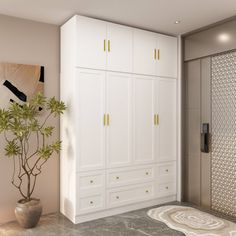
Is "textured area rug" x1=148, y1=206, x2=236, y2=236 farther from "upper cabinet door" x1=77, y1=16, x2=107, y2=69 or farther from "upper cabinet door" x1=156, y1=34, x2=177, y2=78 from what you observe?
"upper cabinet door" x1=77, y1=16, x2=107, y2=69

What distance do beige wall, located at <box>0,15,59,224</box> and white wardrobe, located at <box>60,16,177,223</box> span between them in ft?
0.46

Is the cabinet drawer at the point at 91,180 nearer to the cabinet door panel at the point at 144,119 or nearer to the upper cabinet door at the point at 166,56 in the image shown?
the cabinet door panel at the point at 144,119

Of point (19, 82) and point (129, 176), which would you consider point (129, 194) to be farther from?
point (19, 82)

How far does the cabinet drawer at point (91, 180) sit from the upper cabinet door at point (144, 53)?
4.90 ft

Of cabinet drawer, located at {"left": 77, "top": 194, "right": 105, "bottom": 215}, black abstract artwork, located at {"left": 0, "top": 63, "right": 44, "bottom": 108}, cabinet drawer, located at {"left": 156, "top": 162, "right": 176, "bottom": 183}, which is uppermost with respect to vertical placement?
black abstract artwork, located at {"left": 0, "top": 63, "right": 44, "bottom": 108}

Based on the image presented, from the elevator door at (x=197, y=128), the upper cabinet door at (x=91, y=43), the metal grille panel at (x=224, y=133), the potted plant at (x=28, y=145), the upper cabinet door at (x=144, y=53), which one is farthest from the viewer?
the elevator door at (x=197, y=128)

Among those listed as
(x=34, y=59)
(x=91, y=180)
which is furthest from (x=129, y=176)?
(x=34, y=59)

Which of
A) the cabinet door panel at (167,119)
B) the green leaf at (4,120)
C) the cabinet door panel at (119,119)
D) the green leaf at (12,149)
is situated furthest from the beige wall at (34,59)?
the cabinet door panel at (167,119)

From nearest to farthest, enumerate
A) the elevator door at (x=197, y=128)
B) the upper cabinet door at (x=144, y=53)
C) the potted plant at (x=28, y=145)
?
the potted plant at (x=28, y=145)
the upper cabinet door at (x=144, y=53)
the elevator door at (x=197, y=128)

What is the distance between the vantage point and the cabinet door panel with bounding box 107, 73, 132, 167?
3.50 m

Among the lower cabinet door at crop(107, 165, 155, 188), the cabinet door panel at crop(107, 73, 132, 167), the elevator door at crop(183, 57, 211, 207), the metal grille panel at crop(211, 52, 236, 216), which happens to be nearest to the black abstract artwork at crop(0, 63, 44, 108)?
the cabinet door panel at crop(107, 73, 132, 167)

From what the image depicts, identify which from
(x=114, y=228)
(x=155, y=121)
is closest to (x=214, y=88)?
(x=155, y=121)

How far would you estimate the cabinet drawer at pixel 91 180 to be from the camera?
10.8ft

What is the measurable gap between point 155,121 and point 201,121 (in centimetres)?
67
